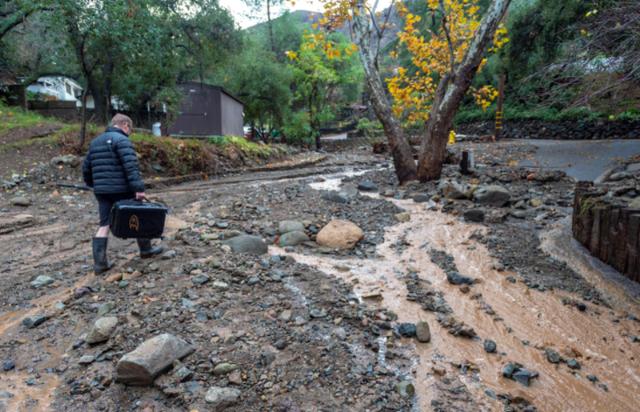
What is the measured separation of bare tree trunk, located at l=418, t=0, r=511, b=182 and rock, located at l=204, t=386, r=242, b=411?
8.60 m

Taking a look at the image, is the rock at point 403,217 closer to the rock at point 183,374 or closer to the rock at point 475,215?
the rock at point 475,215

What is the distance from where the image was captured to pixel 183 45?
576 inches

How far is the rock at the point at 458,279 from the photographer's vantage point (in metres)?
4.98

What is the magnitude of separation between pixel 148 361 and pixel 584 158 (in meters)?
14.2

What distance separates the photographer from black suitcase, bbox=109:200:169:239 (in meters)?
4.55

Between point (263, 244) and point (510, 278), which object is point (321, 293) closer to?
point (263, 244)

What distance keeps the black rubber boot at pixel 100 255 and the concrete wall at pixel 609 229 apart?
605 cm

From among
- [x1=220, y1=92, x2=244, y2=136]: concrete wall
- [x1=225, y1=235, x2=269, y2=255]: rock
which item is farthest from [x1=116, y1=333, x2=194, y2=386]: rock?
[x1=220, y1=92, x2=244, y2=136]: concrete wall

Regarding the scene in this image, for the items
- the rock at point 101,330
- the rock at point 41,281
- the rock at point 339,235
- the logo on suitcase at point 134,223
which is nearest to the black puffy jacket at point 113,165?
the logo on suitcase at point 134,223

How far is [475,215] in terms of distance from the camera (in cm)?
712

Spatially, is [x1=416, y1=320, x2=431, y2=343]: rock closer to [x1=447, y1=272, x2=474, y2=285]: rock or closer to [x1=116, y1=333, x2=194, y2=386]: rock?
[x1=447, y1=272, x2=474, y2=285]: rock

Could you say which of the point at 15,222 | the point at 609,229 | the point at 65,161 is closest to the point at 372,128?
the point at 65,161

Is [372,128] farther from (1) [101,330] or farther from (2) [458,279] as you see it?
(1) [101,330]

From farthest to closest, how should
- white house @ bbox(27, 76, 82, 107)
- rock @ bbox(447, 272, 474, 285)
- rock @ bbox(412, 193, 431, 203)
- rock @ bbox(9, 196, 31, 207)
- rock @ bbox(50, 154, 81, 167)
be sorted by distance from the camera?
white house @ bbox(27, 76, 82, 107), rock @ bbox(50, 154, 81, 167), rock @ bbox(412, 193, 431, 203), rock @ bbox(9, 196, 31, 207), rock @ bbox(447, 272, 474, 285)
